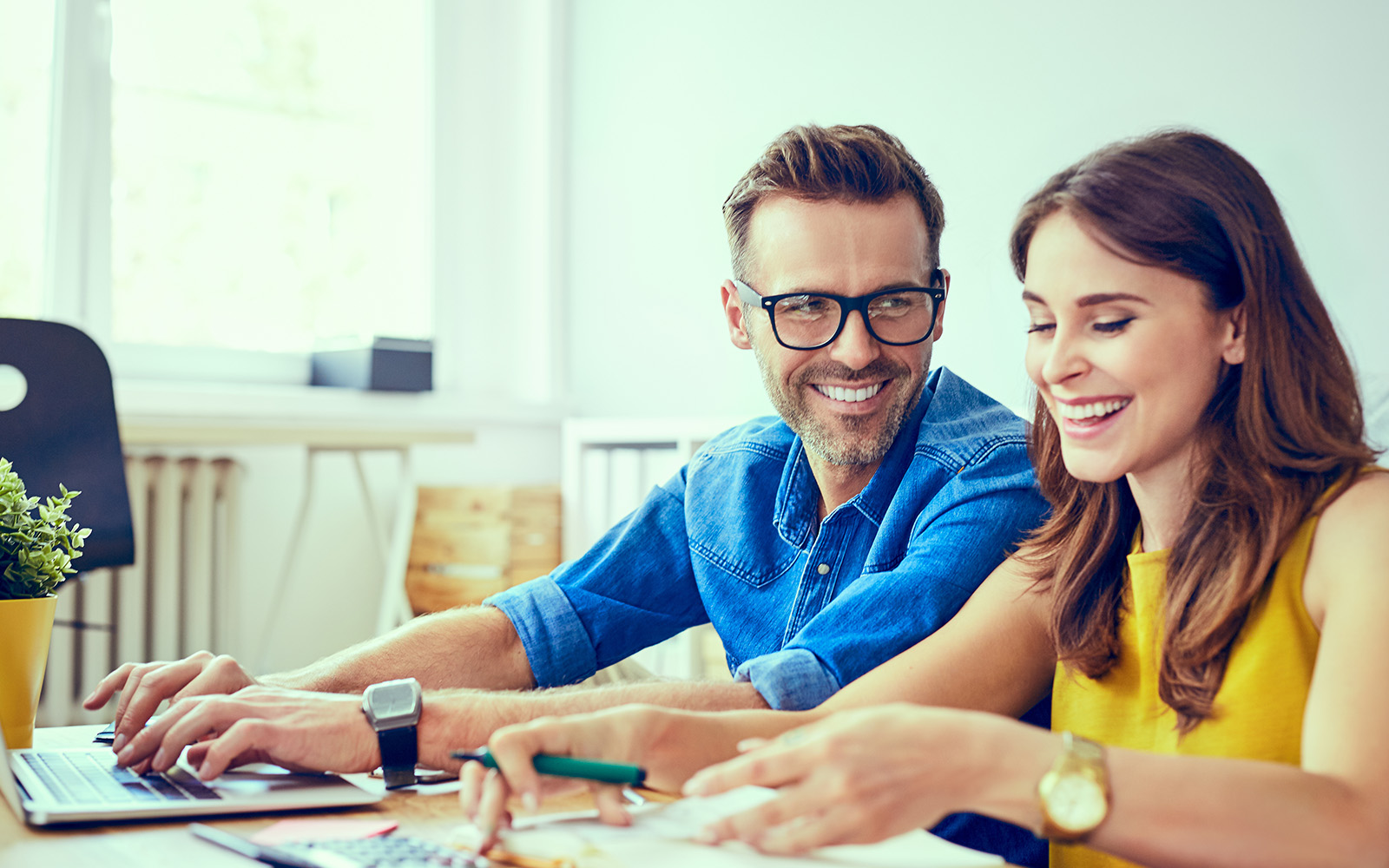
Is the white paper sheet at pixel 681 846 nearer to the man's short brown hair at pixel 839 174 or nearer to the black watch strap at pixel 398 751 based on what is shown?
the black watch strap at pixel 398 751

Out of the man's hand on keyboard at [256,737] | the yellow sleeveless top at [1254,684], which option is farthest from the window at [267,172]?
the yellow sleeveless top at [1254,684]

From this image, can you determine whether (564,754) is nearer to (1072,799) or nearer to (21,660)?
(1072,799)

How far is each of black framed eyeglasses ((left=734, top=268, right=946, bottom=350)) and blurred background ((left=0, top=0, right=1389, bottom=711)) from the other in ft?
3.62

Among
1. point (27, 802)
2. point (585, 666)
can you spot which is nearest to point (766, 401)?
point (585, 666)

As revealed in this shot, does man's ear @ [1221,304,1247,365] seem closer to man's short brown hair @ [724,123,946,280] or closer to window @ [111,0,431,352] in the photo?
man's short brown hair @ [724,123,946,280]

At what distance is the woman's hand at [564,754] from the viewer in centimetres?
68

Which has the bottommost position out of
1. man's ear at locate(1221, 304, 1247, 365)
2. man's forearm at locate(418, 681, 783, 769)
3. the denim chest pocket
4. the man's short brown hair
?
man's forearm at locate(418, 681, 783, 769)

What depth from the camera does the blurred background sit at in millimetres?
2545

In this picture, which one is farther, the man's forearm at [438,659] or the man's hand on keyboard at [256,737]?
the man's forearm at [438,659]

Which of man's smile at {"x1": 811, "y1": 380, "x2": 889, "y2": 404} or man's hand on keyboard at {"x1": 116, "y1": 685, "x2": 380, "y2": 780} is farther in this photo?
man's smile at {"x1": 811, "y1": 380, "x2": 889, "y2": 404}

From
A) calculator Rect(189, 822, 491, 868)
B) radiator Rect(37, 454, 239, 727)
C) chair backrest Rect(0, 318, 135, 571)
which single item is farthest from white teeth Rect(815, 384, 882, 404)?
radiator Rect(37, 454, 239, 727)

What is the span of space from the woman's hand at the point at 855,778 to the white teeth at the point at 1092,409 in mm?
373

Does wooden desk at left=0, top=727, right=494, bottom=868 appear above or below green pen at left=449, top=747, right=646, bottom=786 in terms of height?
below

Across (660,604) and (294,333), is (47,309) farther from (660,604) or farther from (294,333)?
(660,604)
